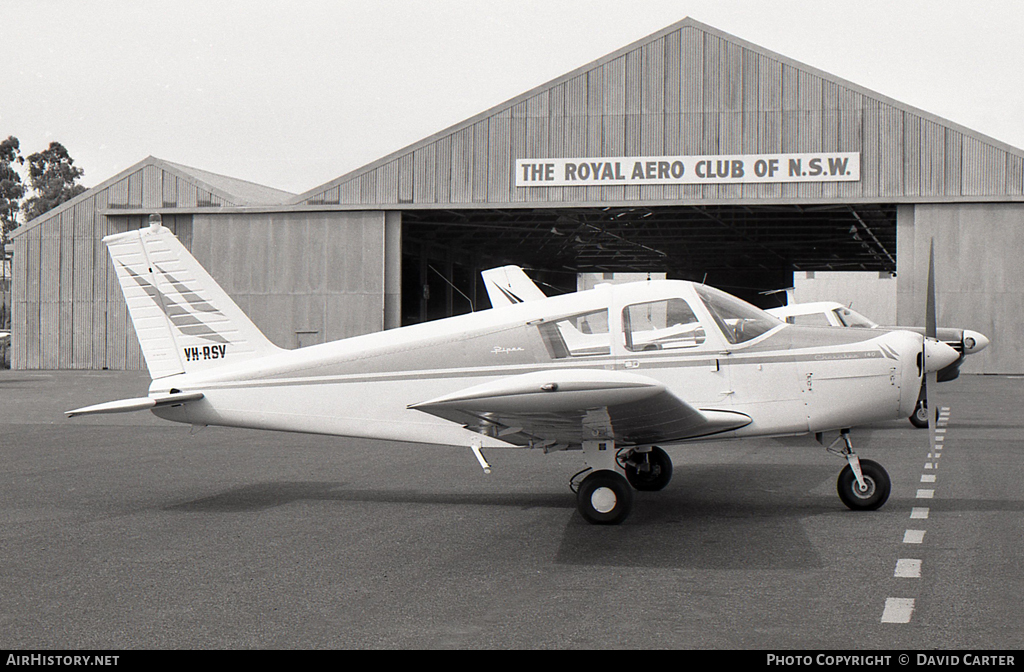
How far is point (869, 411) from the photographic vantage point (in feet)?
26.0

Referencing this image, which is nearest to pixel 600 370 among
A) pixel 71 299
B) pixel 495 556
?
pixel 495 556

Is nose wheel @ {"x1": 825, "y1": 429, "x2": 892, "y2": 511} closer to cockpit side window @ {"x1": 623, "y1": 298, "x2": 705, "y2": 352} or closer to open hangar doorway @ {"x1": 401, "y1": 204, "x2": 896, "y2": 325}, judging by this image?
cockpit side window @ {"x1": 623, "y1": 298, "x2": 705, "y2": 352}

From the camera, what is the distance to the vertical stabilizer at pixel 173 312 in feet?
30.2

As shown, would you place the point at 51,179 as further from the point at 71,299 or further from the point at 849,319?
the point at 849,319

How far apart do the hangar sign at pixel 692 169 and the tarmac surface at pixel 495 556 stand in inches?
759

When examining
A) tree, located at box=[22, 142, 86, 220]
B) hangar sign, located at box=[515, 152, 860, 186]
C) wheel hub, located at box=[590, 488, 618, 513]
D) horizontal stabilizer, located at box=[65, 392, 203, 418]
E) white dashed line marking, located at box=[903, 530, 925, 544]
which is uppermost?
tree, located at box=[22, 142, 86, 220]

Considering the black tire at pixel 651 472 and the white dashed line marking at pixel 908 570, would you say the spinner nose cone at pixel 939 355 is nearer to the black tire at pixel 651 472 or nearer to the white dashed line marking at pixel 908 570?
the white dashed line marking at pixel 908 570

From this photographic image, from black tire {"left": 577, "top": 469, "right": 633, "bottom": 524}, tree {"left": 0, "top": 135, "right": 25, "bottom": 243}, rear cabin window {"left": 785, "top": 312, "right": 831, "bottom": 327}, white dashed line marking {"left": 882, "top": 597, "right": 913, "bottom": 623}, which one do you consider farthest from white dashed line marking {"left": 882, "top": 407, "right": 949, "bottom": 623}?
tree {"left": 0, "top": 135, "right": 25, "bottom": 243}

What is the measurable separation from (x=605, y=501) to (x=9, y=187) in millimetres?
91074

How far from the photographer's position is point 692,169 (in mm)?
30719

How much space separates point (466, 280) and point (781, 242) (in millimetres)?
16460

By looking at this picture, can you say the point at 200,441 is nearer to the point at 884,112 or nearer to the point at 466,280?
the point at 884,112

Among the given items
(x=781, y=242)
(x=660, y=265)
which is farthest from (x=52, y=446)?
(x=660, y=265)

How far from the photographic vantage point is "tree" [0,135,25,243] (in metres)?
85.6
